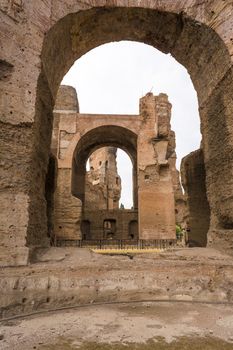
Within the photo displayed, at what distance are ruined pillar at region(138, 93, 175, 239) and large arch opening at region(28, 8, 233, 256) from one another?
31.1ft

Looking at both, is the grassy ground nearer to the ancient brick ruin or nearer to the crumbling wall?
the ancient brick ruin

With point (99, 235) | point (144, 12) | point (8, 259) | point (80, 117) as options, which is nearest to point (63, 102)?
point (80, 117)

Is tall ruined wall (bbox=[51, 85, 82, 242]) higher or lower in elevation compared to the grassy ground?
higher

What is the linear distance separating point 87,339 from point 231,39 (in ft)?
12.5

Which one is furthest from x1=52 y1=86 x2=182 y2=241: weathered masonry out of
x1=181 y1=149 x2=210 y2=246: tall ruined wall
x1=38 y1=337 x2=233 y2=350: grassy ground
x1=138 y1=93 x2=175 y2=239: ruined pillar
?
x1=38 y1=337 x2=233 y2=350: grassy ground

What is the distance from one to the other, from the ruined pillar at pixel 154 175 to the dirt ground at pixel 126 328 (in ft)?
35.1

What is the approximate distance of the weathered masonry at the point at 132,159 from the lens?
1340cm

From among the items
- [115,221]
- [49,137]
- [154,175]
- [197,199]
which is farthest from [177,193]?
[49,137]

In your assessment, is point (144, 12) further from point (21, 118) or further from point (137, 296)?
point (137, 296)

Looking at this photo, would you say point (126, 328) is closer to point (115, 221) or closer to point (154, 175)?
point (154, 175)

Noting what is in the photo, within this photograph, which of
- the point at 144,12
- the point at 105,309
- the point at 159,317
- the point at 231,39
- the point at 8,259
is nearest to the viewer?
the point at 159,317

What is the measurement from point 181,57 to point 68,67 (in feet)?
6.24

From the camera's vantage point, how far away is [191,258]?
11.2 ft

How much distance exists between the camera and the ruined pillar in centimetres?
1344
